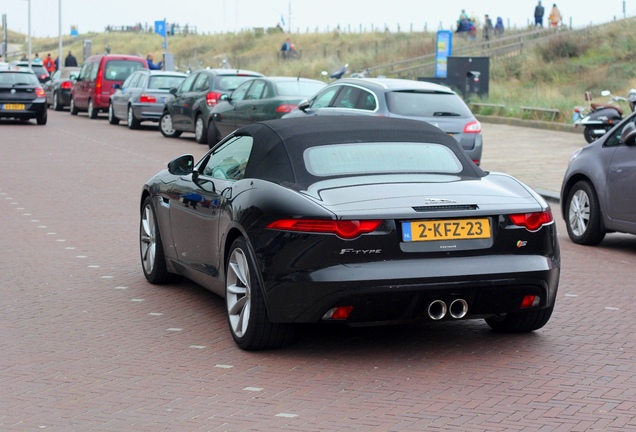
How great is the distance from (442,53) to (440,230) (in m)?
31.2

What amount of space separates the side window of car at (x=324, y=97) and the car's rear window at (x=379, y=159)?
12.0 metres

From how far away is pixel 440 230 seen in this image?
6.39 meters

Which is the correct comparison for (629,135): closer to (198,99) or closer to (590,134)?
(590,134)

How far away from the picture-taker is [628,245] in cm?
1174

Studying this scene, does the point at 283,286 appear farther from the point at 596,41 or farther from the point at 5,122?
the point at 596,41

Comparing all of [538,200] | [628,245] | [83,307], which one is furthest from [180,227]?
[628,245]

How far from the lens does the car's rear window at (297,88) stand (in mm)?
22219

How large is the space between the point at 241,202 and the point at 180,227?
4.51 ft

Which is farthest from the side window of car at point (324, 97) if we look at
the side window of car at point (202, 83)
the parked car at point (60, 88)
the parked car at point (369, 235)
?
the parked car at point (60, 88)

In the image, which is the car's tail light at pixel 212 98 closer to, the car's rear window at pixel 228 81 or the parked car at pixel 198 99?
the parked car at pixel 198 99

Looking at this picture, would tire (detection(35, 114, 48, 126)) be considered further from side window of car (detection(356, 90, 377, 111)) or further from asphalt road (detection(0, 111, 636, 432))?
asphalt road (detection(0, 111, 636, 432))

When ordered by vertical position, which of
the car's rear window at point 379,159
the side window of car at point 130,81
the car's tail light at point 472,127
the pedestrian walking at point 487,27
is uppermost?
the pedestrian walking at point 487,27

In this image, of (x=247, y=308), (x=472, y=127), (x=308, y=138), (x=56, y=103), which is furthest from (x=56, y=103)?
(x=247, y=308)

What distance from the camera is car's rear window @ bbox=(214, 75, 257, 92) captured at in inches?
990
